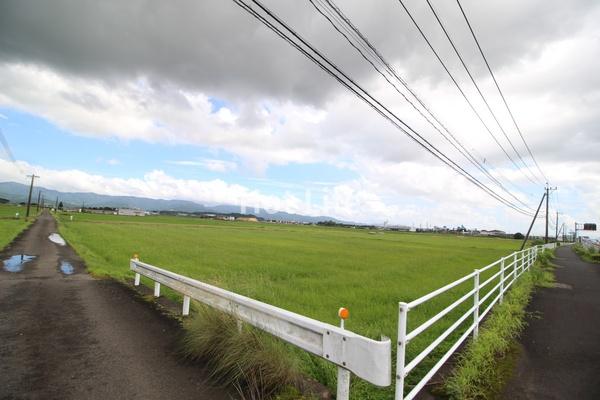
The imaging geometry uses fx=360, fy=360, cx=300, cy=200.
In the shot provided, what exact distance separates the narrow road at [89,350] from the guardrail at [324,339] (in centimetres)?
86

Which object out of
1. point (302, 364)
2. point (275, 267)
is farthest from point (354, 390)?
point (275, 267)

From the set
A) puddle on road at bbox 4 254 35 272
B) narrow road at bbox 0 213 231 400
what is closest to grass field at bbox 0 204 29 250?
puddle on road at bbox 4 254 35 272

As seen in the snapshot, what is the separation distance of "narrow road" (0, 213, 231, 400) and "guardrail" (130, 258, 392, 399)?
2.82ft

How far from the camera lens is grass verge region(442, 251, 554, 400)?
165 inches

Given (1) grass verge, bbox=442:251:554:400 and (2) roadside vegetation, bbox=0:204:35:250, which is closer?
(1) grass verge, bbox=442:251:554:400

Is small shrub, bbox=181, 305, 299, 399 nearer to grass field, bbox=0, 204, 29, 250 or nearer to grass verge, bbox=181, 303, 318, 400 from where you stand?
grass verge, bbox=181, 303, 318, 400

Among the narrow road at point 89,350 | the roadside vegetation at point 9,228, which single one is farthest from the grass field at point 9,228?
the narrow road at point 89,350

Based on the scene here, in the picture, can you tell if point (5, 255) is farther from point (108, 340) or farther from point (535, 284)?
point (535, 284)

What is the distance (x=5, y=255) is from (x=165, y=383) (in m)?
16.6

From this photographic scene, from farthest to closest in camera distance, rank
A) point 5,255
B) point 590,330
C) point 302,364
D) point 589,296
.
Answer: point 5,255 → point 589,296 → point 590,330 → point 302,364

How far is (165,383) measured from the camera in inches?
160

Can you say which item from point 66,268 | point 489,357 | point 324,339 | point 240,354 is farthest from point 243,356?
point 66,268

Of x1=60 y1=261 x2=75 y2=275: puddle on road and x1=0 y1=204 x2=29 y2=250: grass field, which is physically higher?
x1=60 y1=261 x2=75 y2=275: puddle on road

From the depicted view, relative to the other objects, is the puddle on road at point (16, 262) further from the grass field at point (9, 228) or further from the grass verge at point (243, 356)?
the grass verge at point (243, 356)
